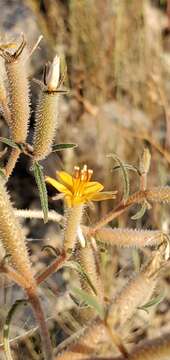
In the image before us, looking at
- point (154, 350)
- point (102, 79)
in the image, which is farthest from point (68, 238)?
point (102, 79)

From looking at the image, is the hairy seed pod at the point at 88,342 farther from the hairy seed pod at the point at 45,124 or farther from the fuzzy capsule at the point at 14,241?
the hairy seed pod at the point at 45,124

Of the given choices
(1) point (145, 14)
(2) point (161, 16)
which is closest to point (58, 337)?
(1) point (145, 14)

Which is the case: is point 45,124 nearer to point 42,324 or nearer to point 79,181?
point 79,181

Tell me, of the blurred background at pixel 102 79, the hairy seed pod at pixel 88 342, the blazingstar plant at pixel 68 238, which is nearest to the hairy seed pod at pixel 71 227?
the blazingstar plant at pixel 68 238

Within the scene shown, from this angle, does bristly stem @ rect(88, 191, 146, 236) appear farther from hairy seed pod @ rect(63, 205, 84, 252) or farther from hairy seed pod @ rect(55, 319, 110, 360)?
hairy seed pod @ rect(55, 319, 110, 360)

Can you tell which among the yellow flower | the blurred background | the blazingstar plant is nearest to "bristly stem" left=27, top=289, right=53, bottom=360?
the blazingstar plant
